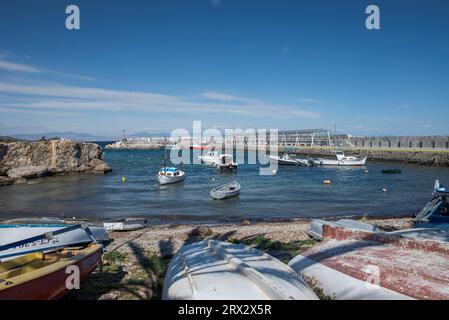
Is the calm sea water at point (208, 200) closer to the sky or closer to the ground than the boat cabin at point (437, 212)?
closer to the ground

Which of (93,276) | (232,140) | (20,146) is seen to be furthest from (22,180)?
(232,140)

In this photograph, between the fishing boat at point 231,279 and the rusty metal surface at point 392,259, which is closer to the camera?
the fishing boat at point 231,279

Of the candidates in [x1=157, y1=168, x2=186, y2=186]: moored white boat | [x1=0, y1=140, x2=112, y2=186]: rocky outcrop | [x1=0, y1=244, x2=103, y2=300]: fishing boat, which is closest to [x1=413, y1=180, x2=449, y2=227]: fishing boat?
[x1=0, y1=244, x2=103, y2=300]: fishing boat

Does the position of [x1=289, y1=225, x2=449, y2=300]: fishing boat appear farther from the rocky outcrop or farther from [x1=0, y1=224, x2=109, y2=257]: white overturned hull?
the rocky outcrop

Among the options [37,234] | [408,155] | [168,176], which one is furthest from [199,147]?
[37,234]

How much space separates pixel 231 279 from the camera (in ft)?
19.8

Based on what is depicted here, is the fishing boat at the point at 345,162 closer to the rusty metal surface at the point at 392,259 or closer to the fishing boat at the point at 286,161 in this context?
the fishing boat at the point at 286,161

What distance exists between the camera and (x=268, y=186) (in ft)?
129

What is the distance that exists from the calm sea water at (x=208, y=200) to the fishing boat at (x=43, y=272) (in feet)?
43.2

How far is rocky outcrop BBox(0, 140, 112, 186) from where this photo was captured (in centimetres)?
4825

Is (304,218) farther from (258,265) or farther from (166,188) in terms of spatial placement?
(166,188)

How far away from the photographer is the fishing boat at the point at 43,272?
635 centimetres

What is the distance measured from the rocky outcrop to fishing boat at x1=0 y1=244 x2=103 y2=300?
1582 inches

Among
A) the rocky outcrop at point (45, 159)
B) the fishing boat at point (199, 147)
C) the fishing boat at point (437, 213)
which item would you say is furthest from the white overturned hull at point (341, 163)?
the fishing boat at point (199, 147)
